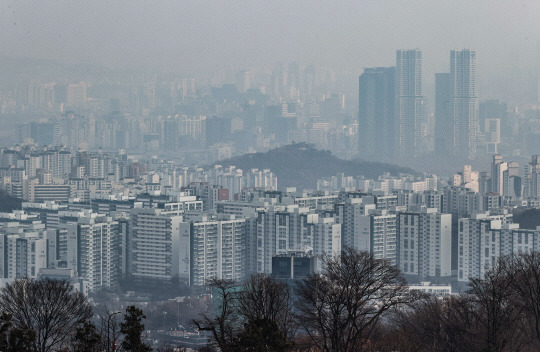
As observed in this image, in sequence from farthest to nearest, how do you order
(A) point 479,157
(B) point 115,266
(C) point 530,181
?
(A) point 479,157
(C) point 530,181
(B) point 115,266

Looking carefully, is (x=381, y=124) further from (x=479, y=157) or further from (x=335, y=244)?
(x=335, y=244)

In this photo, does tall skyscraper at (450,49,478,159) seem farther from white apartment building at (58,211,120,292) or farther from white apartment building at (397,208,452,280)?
white apartment building at (58,211,120,292)

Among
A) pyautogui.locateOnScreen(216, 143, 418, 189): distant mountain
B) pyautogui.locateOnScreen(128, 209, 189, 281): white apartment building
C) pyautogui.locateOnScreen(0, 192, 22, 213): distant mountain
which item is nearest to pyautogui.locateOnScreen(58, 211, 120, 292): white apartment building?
pyautogui.locateOnScreen(128, 209, 189, 281): white apartment building

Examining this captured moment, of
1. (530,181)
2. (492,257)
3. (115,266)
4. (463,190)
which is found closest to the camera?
(492,257)

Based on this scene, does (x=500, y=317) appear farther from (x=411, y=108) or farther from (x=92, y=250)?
(x=411, y=108)

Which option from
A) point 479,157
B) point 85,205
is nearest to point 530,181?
point 479,157

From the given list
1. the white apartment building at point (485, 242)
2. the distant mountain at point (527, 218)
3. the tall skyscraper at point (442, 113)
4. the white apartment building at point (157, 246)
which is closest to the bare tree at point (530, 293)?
the white apartment building at point (485, 242)

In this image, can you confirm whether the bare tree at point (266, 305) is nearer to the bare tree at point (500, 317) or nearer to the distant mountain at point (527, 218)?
the bare tree at point (500, 317)
